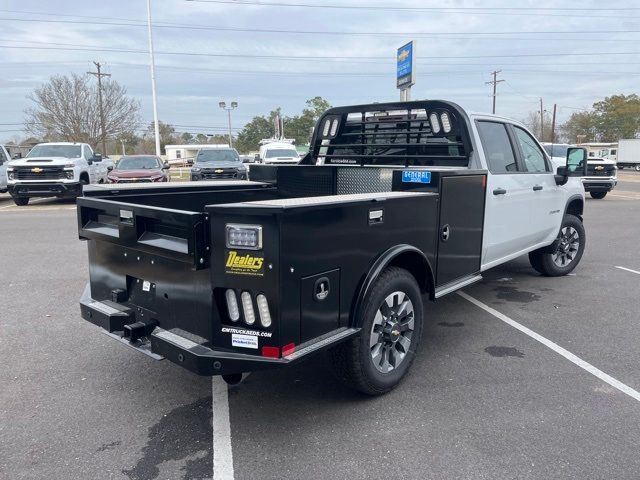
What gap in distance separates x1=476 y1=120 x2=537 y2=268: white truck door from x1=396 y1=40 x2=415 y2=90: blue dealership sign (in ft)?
54.0

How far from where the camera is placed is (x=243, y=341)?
2961mm

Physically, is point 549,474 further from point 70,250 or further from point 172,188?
point 70,250

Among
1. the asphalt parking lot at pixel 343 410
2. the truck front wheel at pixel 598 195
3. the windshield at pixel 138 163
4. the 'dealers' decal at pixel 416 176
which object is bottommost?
the truck front wheel at pixel 598 195

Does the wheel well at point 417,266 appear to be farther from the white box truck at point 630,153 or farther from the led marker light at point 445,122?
the white box truck at point 630,153

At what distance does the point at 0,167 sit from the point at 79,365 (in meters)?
16.5

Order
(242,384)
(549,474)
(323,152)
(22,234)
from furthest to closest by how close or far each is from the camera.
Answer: (22,234) < (323,152) < (242,384) < (549,474)

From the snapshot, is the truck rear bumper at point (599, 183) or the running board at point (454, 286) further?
the truck rear bumper at point (599, 183)

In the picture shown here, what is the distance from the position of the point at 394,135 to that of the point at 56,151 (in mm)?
14770

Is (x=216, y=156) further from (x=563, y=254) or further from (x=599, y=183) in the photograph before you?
(x=563, y=254)

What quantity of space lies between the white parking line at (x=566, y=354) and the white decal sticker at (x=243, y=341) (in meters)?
2.75

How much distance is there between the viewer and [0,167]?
1789cm

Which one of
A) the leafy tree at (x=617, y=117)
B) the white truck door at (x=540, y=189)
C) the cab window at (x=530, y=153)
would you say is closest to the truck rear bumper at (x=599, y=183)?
the white truck door at (x=540, y=189)

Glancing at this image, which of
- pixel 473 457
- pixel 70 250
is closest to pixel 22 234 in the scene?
pixel 70 250

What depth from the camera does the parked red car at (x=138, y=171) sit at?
53.8ft
